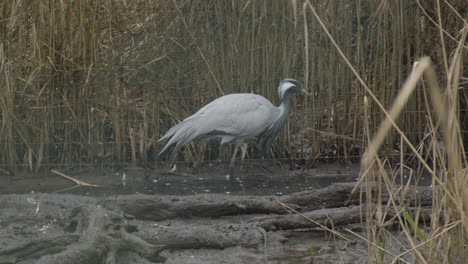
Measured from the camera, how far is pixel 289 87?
571cm

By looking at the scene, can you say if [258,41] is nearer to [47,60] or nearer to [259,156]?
[259,156]

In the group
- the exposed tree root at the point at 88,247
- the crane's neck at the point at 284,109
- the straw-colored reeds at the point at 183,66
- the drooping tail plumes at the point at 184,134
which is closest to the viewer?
the exposed tree root at the point at 88,247

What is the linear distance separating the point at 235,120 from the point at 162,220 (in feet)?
5.22

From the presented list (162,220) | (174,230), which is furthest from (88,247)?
(162,220)

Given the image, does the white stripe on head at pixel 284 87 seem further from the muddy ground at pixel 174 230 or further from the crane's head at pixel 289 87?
the muddy ground at pixel 174 230

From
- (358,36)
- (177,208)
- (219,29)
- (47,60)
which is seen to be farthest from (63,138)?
(358,36)

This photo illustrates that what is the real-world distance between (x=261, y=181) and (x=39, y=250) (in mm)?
2747

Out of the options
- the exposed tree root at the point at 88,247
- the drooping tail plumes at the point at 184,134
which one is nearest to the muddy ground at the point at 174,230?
the exposed tree root at the point at 88,247

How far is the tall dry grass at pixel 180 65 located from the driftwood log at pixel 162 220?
1510mm

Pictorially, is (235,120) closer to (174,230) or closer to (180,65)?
(180,65)

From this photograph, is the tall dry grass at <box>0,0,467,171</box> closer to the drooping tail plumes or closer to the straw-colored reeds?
the straw-colored reeds

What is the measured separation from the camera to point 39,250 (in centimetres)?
339

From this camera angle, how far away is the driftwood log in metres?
3.40

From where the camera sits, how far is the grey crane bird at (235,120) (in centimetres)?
552
